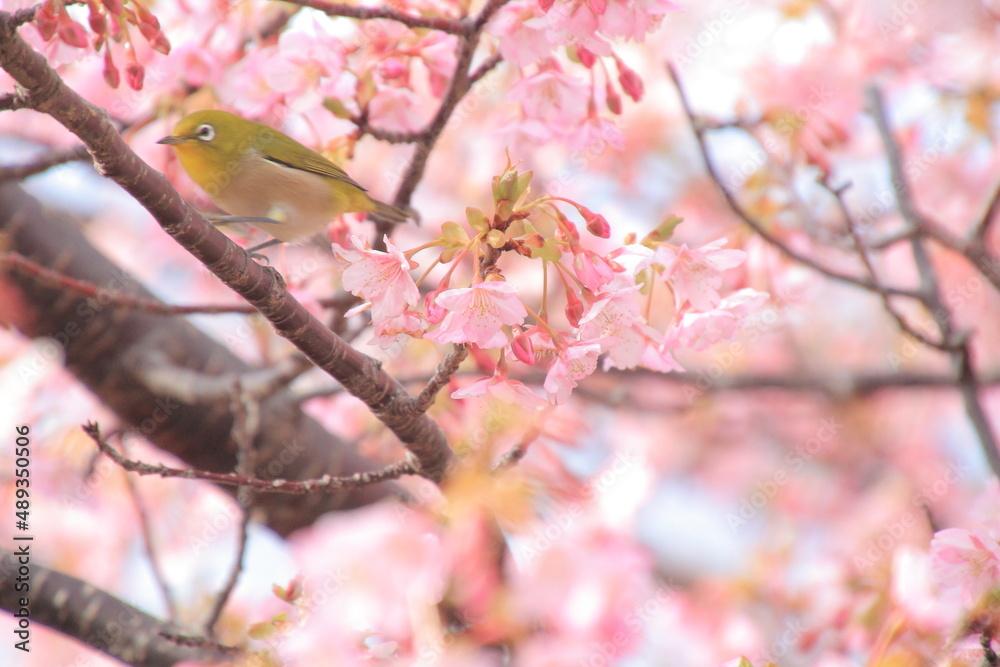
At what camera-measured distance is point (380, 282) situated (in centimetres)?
161

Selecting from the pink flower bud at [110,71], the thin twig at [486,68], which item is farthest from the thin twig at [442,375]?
the pink flower bud at [110,71]

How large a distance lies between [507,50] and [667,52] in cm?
434

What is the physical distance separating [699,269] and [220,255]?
105cm

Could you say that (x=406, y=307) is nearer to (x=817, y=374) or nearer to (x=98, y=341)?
A: (x=98, y=341)

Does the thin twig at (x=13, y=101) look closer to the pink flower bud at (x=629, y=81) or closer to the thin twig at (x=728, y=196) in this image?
the pink flower bud at (x=629, y=81)

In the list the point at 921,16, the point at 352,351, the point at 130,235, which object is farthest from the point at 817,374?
the point at 130,235

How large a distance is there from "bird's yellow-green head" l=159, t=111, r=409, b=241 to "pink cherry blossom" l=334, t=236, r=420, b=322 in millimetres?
937

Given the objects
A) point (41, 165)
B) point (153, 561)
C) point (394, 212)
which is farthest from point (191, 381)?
point (394, 212)

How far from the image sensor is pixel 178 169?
2.96 meters

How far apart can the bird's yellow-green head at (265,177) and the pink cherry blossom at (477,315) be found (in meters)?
1.11

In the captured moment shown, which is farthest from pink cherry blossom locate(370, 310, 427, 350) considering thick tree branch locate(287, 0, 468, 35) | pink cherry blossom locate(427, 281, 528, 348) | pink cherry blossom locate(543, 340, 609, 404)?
thick tree branch locate(287, 0, 468, 35)

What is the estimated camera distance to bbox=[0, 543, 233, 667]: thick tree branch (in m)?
2.11

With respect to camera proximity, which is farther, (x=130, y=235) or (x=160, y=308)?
→ (x=130, y=235)

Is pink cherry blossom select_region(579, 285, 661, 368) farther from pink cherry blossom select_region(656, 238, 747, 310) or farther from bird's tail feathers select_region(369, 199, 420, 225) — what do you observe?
bird's tail feathers select_region(369, 199, 420, 225)
